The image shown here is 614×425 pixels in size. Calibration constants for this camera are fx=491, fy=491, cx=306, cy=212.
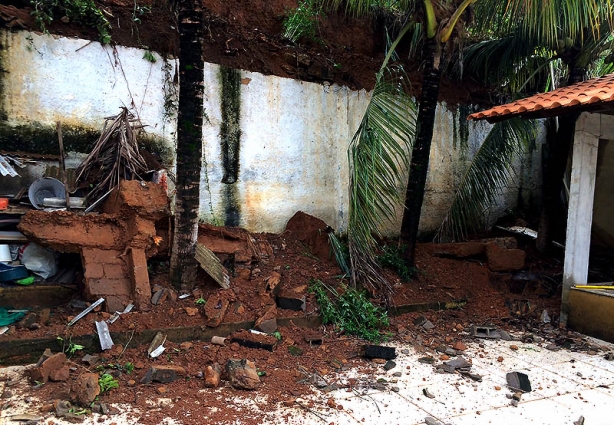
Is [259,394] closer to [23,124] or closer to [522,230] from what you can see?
[23,124]

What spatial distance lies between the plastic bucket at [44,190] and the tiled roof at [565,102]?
5.71 meters

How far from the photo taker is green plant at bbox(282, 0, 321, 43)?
26.1ft

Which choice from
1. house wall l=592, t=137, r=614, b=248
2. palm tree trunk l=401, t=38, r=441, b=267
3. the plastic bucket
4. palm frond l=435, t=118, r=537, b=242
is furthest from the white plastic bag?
house wall l=592, t=137, r=614, b=248

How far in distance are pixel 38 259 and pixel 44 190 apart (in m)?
0.80

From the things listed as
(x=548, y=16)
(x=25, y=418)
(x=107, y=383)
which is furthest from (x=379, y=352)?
(x=548, y=16)

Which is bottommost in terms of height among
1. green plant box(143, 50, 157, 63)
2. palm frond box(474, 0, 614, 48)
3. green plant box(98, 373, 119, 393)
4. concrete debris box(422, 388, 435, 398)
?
concrete debris box(422, 388, 435, 398)

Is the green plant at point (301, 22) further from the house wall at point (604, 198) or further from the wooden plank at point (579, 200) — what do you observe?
the house wall at point (604, 198)

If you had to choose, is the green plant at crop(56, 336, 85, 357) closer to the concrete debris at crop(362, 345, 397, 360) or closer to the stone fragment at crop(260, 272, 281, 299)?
the stone fragment at crop(260, 272, 281, 299)

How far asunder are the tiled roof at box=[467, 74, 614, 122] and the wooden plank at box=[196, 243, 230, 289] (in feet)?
14.2

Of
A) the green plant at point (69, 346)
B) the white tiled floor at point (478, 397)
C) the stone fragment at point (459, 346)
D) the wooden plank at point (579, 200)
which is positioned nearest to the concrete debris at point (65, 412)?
the white tiled floor at point (478, 397)

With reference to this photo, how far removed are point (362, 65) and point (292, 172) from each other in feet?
7.71

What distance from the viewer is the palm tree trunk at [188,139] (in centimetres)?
531

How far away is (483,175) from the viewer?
8.37 m

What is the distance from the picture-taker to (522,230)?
32.0 feet
